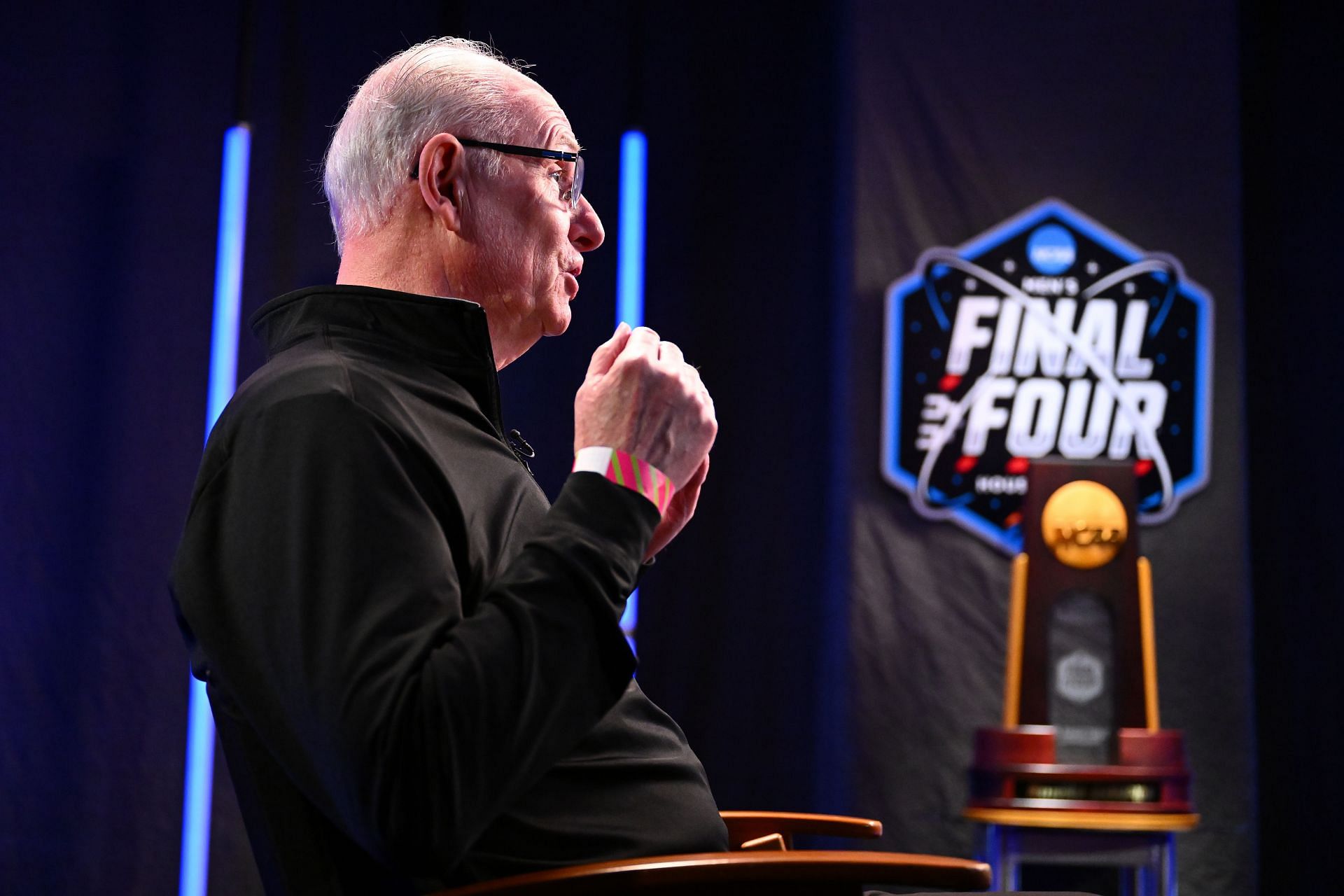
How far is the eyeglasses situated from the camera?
1331mm

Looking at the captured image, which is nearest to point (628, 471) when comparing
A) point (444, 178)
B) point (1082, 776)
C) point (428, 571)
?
point (428, 571)

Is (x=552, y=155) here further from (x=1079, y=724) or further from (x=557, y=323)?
(x=1079, y=724)

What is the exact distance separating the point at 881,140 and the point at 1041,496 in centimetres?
106

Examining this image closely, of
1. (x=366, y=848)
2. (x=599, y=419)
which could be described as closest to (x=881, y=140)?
(x=599, y=419)

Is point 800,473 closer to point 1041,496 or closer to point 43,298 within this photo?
point 1041,496

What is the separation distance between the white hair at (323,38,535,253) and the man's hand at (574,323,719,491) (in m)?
0.36

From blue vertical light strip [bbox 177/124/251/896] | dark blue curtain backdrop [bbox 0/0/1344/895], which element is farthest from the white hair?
dark blue curtain backdrop [bbox 0/0/1344/895]

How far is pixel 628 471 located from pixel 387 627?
0.25 meters

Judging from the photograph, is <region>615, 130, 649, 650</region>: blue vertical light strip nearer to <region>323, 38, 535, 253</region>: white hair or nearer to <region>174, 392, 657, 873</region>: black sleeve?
<region>323, 38, 535, 253</region>: white hair

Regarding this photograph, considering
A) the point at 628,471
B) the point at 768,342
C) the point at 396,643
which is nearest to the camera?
the point at 396,643

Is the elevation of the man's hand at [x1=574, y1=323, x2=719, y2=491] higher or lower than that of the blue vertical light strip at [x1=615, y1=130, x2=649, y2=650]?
lower

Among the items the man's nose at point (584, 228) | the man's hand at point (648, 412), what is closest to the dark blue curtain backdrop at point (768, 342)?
the man's nose at point (584, 228)

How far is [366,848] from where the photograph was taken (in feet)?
3.07

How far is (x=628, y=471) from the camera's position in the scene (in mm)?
1022
